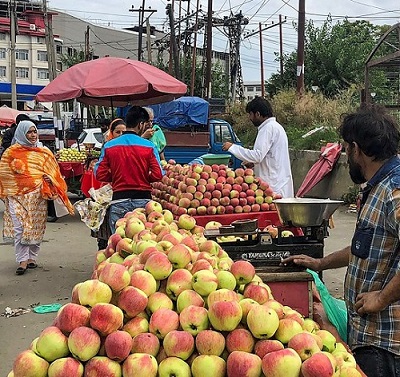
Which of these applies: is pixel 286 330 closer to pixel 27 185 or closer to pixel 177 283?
pixel 177 283

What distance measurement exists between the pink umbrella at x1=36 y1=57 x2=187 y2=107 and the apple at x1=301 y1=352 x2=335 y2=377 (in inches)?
257

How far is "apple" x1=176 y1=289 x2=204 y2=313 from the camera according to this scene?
2.21 metres

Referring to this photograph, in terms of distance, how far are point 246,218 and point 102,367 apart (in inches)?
149

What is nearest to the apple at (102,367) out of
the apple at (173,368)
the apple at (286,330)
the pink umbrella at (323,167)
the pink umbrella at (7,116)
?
the apple at (173,368)

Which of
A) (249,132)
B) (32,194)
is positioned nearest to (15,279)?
(32,194)

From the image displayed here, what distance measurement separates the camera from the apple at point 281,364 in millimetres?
1830

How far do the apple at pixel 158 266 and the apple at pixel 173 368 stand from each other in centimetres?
50

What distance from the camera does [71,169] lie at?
1270cm

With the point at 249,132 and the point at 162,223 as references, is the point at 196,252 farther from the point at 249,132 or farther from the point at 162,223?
the point at 249,132

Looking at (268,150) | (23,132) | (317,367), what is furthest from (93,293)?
(23,132)

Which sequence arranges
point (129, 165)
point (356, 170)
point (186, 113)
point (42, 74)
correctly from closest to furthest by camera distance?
point (356, 170) → point (129, 165) → point (186, 113) → point (42, 74)

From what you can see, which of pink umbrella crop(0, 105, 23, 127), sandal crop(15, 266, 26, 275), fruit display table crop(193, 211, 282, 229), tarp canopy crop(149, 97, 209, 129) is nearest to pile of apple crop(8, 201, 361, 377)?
fruit display table crop(193, 211, 282, 229)

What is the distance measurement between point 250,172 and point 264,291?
3657 millimetres

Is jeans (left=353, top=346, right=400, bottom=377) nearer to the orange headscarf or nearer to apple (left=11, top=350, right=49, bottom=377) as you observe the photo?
apple (left=11, top=350, right=49, bottom=377)
